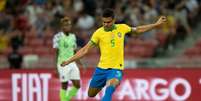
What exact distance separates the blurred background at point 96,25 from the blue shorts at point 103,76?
8.08m

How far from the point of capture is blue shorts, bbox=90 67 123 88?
15.5 meters

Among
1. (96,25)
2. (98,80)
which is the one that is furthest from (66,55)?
(96,25)

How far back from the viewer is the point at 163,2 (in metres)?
26.5

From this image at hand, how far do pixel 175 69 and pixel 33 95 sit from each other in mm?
3782

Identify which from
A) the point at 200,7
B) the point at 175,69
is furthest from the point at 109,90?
the point at 200,7

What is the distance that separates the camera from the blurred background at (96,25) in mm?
24906

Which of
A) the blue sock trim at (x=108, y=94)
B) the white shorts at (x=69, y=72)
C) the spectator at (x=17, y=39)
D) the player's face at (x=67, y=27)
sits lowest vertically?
the blue sock trim at (x=108, y=94)

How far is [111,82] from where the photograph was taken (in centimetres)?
1536

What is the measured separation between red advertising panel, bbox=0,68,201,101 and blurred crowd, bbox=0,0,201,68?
4.13 m

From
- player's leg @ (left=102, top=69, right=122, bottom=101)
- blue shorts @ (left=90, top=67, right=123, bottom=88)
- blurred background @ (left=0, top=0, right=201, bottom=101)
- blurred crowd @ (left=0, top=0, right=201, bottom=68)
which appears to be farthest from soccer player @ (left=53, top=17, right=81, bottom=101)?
blurred crowd @ (left=0, top=0, right=201, bottom=68)

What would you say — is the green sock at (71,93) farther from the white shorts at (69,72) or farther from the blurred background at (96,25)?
the blurred background at (96,25)

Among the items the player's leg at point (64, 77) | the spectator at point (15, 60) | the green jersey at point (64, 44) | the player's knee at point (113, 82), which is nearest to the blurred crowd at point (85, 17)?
the spectator at point (15, 60)

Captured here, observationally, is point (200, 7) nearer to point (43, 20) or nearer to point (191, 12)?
point (191, 12)

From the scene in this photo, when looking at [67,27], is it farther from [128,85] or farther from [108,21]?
[128,85]
